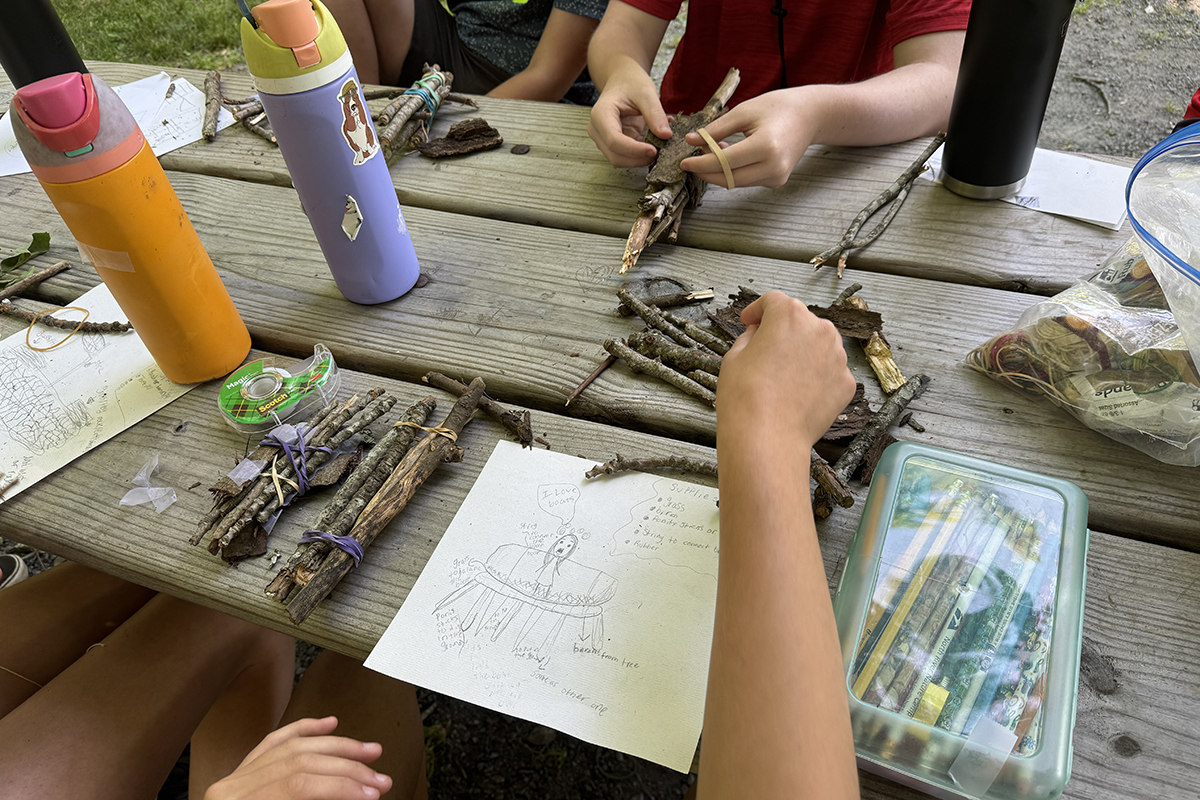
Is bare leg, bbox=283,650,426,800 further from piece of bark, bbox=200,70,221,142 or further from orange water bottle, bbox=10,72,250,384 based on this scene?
piece of bark, bbox=200,70,221,142

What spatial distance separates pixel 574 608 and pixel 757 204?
2.98 feet

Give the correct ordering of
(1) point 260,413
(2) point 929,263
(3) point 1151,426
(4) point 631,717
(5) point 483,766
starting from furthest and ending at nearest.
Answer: (5) point 483,766 < (2) point 929,263 < (1) point 260,413 < (3) point 1151,426 < (4) point 631,717

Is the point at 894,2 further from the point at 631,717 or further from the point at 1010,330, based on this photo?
the point at 631,717

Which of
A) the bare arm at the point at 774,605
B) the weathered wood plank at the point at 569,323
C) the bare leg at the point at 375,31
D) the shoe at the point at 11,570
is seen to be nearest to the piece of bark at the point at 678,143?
the weathered wood plank at the point at 569,323

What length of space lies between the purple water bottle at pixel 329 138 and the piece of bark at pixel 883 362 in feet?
2.59

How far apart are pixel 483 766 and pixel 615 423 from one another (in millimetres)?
938

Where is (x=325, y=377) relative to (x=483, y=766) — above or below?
above

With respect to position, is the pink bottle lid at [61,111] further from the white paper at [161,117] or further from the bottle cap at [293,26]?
the white paper at [161,117]

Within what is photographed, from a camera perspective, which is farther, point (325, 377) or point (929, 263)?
point (929, 263)

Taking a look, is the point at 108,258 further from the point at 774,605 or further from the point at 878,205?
the point at 878,205

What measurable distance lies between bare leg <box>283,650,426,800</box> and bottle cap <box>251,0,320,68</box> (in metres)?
0.97

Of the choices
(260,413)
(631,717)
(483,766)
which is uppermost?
(260,413)

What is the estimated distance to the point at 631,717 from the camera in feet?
2.38

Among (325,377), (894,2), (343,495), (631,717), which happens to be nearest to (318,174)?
(325,377)
